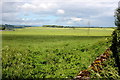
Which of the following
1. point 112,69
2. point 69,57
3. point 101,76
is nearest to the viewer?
point 101,76

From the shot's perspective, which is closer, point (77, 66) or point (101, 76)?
point (101, 76)

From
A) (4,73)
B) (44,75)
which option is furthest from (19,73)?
(44,75)

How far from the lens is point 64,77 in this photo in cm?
582

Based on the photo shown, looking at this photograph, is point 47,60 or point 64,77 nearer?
point 64,77

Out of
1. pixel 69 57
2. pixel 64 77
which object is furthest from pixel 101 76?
pixel 69 57

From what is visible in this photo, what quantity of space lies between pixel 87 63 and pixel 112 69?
4.55 feet

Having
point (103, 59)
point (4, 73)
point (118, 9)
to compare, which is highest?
point (118, 9)

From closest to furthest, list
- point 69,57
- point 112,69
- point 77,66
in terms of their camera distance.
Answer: point 112,69 → point 77,66 → point 69,57

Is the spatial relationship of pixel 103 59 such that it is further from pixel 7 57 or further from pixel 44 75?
pixel 7 57

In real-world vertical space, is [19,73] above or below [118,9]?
below

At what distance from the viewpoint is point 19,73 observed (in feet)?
20.5

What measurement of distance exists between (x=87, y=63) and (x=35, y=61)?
9.00 ft

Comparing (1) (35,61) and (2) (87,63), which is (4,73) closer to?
(1) (35,61)

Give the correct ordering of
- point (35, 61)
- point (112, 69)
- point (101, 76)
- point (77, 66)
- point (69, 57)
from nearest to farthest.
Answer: point (101, 76) → point (112, 69) → point (77, 66) → point (35, 61) → point (69, 57)
